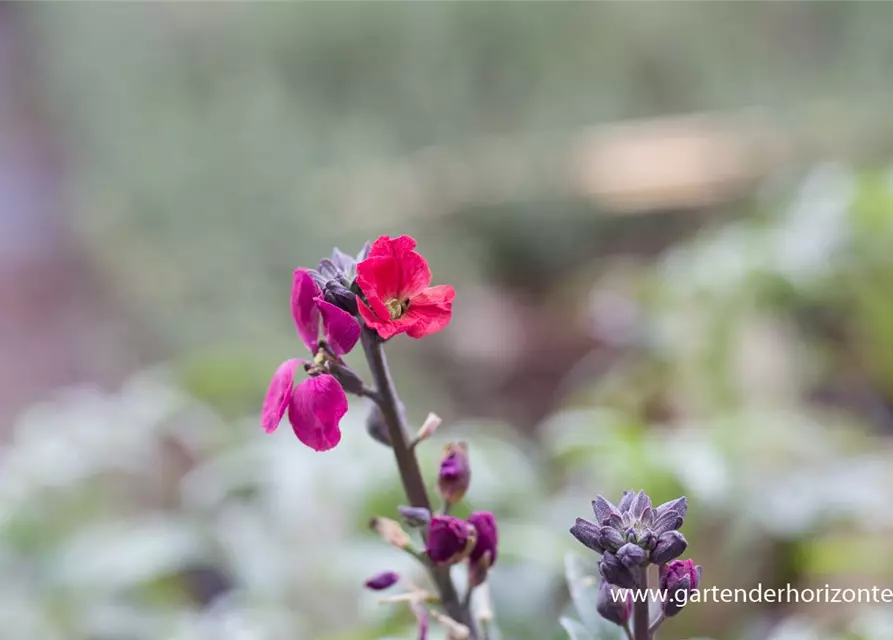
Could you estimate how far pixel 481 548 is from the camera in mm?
295

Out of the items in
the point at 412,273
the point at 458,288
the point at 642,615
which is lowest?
the point at 642,615

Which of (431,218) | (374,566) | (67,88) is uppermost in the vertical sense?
(67,88)

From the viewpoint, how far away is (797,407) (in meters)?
0.91

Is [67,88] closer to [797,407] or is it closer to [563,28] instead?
[563,28]

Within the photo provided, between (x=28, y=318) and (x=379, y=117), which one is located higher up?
(x=379, y=117)

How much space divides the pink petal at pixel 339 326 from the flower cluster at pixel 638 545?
3.9 inches

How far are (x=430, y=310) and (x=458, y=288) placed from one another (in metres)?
1.47

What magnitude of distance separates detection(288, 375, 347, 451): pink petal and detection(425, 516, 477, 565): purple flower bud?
0.05 metres

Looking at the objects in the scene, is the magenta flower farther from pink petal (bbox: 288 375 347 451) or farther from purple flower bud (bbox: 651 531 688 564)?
purple flower bud (bbox: 651 531 688 564)

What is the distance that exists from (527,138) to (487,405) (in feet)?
2.45

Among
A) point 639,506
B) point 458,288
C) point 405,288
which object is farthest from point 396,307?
point 458,288

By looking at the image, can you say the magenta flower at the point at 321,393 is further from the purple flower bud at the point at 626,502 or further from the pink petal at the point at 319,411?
the purple flower bud at the point at 626,502

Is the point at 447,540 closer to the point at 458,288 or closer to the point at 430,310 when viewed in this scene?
the point at 430,310

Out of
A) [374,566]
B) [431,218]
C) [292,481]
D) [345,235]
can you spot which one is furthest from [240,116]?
[374,566]
